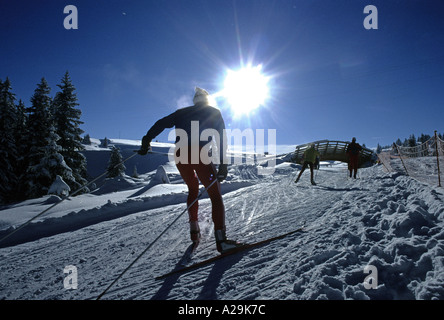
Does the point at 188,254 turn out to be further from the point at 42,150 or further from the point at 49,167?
the point at 42,150

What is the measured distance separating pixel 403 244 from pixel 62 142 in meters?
28.1

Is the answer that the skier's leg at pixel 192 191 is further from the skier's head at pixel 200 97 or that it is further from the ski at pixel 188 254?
the skier's head at pixel 200 97

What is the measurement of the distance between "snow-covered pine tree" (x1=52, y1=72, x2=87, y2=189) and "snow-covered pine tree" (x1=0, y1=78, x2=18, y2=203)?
149 inches

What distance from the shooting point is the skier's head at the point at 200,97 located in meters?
3.38

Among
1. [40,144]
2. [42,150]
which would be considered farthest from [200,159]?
[40,144]

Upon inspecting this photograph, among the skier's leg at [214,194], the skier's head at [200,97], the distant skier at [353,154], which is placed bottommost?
the skier's leg at [214,194]

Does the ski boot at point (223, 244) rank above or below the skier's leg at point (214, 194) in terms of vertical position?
below

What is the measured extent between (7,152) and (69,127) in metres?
5.87

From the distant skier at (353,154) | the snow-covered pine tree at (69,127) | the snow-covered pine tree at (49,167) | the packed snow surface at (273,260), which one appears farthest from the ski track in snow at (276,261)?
the snow-covered pine tree at (69,127)

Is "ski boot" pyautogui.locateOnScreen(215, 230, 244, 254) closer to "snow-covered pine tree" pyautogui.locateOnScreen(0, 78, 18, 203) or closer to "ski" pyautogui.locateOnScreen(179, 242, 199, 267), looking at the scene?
"ski" pyautogui.locateOnScreen(179, 242, 199, 267)

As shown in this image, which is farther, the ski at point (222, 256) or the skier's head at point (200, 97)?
the skier's head at point (200, 97)

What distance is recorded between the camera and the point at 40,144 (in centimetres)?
2127

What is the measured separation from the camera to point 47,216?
19.6ft
